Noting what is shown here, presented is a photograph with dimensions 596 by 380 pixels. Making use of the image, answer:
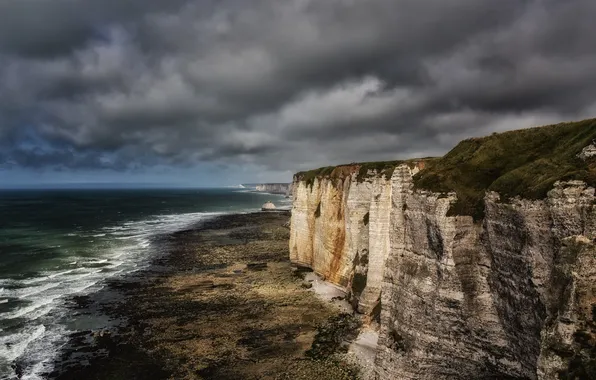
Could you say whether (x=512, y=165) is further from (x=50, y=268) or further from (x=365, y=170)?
(x=50, y=268)

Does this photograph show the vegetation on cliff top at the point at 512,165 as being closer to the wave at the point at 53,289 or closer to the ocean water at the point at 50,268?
the wave at the point at 53,289

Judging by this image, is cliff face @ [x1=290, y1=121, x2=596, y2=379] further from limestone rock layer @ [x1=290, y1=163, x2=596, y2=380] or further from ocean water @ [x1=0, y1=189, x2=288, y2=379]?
ocean water @ [x1=0, y1=189, x2=288, y2=379]

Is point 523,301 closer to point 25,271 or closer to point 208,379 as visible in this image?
point 208,379

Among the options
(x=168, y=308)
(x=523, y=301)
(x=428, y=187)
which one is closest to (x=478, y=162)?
(x=428, y=187)

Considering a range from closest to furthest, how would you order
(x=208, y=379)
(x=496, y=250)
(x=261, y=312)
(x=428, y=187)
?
(x=496, y=250)
(x=428, y=187)
(x=208, y=379)
(x=261, y=312)

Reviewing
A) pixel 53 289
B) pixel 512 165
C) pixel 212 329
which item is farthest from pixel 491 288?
pixel 53 289
